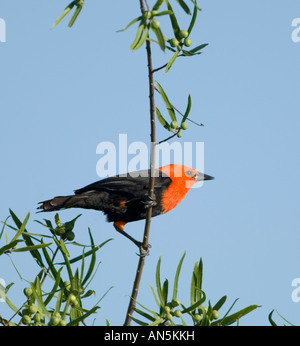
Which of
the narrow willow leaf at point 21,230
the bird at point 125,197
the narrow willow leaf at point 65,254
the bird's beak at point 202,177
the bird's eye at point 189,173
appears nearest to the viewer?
the narrow willow leaf at point 21,230

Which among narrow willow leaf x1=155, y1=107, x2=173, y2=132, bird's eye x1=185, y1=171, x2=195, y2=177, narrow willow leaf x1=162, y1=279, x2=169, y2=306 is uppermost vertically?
narrow willow leaf x1=155, y1=107, x2=173, y2=132

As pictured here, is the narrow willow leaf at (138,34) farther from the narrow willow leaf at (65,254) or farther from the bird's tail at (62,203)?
the bird's tail at (62,203)

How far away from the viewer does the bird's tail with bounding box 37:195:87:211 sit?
546 centimetres

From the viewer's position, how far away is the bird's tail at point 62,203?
17.9 ft

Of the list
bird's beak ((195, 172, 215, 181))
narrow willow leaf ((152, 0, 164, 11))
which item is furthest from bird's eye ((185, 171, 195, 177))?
narrow willow leaf ((152, 0, 164, 11))

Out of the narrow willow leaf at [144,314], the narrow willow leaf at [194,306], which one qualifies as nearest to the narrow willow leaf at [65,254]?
the narrow willow leaf at [144,314]

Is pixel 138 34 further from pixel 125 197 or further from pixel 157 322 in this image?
pixel 125 197

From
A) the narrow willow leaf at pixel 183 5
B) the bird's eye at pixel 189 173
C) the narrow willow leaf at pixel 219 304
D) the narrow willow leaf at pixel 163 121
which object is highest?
the narrow willow leaf at pixel 183 5

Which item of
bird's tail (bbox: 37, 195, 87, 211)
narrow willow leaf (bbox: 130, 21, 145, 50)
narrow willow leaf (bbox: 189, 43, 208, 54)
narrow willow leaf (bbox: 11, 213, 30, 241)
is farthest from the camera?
bird's tail (bbox: 37, 195, 87, 211)

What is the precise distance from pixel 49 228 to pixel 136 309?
704mm

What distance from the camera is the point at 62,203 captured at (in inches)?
222

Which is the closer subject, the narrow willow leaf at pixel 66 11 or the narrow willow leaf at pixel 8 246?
the narrow willow leaf at pixel 66 11

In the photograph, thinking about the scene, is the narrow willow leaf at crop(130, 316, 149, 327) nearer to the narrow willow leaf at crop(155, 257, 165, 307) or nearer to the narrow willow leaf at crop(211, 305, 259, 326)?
the narrow willow leaf at crop(155, 257, 165, 307)
